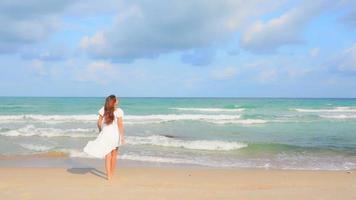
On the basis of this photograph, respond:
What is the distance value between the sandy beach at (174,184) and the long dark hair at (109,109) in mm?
1115

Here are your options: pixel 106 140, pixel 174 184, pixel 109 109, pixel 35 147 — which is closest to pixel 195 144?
pixel 35 147

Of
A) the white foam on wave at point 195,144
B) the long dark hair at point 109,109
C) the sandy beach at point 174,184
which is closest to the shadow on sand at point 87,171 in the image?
the sandy beach at point 174,184

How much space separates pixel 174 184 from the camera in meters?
7.71

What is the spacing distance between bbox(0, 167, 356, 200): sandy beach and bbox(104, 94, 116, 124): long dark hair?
3.66 feet

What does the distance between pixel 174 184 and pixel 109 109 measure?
1738mm

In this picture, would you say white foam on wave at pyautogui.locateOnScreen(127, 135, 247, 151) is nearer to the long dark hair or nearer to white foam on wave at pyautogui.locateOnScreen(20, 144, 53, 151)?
white foam on wave at pyautogui.locateOnScreen(20, 144, 53, 151)

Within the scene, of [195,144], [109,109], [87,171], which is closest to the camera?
[109,109]

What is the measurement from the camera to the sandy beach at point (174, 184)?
654 cm

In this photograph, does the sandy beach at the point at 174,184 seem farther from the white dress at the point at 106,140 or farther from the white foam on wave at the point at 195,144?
the white foam on wave at the point at 195,144

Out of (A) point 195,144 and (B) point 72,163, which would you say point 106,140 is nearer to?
(B) point 72,163

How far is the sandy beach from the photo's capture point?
6535 mm

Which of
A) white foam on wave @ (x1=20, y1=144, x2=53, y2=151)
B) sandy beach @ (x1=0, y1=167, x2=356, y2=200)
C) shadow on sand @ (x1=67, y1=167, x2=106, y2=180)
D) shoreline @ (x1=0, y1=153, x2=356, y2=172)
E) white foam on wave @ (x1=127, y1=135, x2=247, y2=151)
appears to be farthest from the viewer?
white foam on wave @ (x1=127, y1=135, x2=247, y2=151)

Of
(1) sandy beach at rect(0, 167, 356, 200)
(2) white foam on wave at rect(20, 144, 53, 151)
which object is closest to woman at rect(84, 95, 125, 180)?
(1) sandy beach at rect(0, 167, 356, 200)

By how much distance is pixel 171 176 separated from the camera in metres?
8.68
